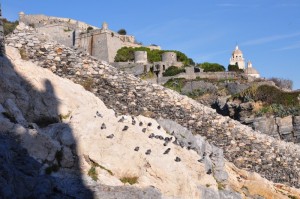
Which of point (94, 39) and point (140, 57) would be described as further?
point (94, 39)

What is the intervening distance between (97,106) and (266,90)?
2553 cm

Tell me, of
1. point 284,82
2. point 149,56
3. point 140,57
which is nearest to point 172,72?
point 284,82

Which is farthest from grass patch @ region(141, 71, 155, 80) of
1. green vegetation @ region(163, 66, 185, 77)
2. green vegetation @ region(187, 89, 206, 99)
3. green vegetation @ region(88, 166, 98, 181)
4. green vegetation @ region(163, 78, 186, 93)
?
green vegetation @ region(88, 166, 98, 181)

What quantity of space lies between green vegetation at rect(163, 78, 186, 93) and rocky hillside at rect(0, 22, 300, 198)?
29.4 m

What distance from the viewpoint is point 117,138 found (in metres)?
7.41

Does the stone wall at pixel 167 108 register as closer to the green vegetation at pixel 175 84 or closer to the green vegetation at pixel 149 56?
the green vegetation at pixel 175 84

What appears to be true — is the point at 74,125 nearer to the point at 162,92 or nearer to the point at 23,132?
the point at 23,132

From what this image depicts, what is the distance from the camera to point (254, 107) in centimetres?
3014

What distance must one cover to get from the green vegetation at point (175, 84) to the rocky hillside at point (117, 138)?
29431mm

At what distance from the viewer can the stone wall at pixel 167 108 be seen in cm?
1051

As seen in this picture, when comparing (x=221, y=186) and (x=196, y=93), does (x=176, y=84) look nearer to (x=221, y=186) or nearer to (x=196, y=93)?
(x=196, y=93)

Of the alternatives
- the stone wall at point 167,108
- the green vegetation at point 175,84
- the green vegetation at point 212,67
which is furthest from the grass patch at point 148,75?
the stone wall at point 167,108

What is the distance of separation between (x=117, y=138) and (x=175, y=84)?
34.9 meters

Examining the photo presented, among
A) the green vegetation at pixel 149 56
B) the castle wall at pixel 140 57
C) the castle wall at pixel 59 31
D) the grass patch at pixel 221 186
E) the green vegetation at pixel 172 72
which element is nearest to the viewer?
the grass patch at pixel 221 186
